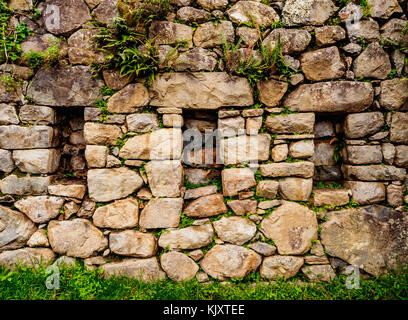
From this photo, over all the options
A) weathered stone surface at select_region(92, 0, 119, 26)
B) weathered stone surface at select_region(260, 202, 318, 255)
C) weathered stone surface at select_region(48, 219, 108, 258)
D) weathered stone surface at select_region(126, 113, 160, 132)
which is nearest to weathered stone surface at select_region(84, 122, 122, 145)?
weathered stone surface at select_region(126, 113, 160, 132)

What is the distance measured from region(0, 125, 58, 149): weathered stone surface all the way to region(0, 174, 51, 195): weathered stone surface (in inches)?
15.4

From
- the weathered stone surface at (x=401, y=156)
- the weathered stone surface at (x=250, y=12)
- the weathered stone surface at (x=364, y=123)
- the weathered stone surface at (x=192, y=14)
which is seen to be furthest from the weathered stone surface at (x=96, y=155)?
the weathered stone surface at (x=401, y=156)

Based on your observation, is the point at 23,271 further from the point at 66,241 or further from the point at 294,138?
the point at 294,138

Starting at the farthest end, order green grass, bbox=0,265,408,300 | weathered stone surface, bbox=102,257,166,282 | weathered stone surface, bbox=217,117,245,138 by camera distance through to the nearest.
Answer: weathered stone surface, bbox=217,117,245,138, weathered stone surface, bbox=102,257,166,282, green grass, bbox=0,265,408,300

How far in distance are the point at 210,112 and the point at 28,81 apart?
2.30 metres

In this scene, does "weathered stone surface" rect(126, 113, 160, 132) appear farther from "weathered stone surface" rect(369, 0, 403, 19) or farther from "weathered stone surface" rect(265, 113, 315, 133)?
"weathered stone surface" rect(369, 0, 403, 19)

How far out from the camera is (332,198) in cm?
266

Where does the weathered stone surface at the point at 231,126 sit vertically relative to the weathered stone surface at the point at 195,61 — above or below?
below

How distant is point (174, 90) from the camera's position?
258 centimetres

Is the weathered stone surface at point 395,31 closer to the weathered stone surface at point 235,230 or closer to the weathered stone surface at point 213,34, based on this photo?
the weathered stone surface at point 213,34

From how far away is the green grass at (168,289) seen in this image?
2.28 m

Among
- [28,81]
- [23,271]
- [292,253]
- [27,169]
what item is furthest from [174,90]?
[23,271]

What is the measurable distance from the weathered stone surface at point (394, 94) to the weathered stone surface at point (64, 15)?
3771 mm

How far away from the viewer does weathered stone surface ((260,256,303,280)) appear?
254cm
